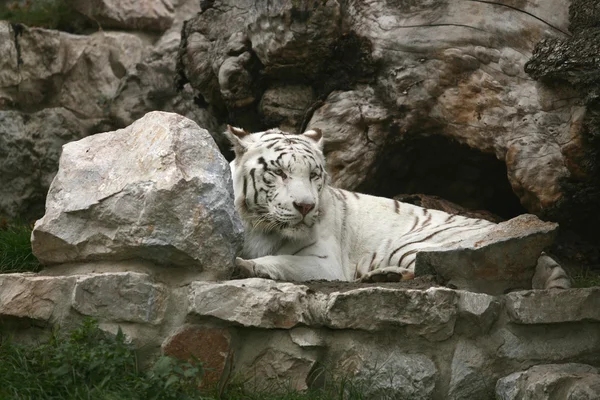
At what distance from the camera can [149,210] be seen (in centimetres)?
376

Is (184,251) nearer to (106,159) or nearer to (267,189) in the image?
(106,159)

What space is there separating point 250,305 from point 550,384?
133cm

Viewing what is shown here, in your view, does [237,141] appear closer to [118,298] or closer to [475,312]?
[118,298]

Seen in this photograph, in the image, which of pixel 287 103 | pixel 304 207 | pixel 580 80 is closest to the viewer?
pixel 304 207

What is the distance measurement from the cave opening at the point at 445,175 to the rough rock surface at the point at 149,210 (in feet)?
7.97

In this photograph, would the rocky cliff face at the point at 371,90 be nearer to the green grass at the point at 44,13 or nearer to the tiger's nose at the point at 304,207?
the green grass at the point at 44,13

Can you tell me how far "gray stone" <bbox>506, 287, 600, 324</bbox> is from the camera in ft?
12.4

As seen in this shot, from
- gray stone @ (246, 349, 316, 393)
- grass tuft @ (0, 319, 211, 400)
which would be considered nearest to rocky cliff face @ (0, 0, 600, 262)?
gray stone @ (246, 349, 316, 393)

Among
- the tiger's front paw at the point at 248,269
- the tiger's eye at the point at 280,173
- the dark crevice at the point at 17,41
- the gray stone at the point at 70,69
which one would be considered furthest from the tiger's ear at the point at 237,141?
the dark crevice at the point at 17,41

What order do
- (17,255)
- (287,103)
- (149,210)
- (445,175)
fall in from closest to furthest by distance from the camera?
(149,210), (17,255), (287,103), (445,175)

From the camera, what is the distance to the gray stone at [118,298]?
3635 mm

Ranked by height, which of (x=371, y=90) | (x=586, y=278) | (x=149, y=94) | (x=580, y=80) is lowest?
(x=586, y=278)

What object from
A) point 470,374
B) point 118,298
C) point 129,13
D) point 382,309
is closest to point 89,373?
point 118,298

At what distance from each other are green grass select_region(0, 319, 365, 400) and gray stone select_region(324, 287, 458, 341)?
285 millimetres
